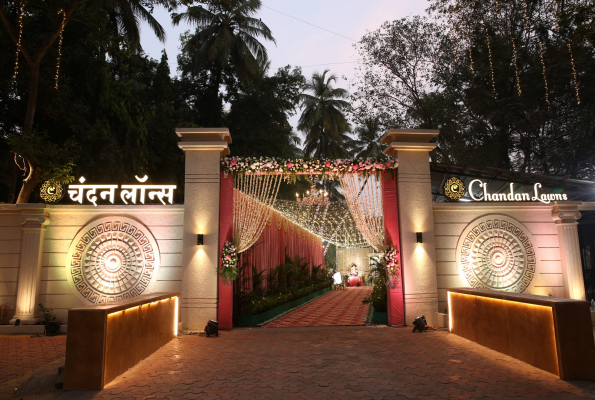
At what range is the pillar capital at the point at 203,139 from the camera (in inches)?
311

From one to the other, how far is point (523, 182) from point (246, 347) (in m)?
6.68

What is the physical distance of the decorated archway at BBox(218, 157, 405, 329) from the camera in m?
7.96

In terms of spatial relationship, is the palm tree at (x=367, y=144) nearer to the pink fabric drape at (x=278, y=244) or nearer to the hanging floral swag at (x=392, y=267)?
the pink fabric drape at (x=278, y=244)

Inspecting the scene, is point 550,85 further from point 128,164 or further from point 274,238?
point 128,164

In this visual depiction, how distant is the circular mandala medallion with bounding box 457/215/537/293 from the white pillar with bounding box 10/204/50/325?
8026 mm

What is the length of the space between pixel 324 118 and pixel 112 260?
16.8 meters

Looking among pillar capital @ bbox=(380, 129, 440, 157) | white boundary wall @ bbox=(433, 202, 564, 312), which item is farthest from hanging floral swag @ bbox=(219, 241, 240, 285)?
white boundary wall @ bbox=(433, 202, 564, 312)

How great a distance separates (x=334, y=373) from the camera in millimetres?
4613

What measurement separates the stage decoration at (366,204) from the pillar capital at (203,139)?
2.47 metres

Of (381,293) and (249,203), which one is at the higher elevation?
(249,203)

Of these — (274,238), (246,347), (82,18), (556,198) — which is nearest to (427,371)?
(246,347)

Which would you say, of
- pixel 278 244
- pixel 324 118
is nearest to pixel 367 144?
pixel 324 118

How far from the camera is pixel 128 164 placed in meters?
13.3

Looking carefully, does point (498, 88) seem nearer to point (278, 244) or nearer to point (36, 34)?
point (278, 244)
